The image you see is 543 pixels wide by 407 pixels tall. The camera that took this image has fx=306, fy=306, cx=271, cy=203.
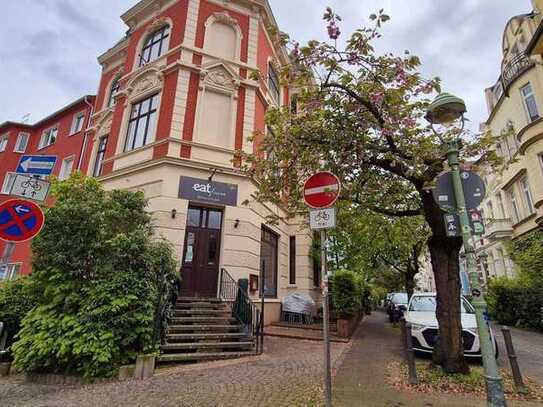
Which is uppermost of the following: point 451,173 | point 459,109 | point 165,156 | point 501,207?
point 501,207

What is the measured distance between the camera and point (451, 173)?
4.41 meters

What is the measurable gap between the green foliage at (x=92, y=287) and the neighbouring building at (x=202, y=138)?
125 inches

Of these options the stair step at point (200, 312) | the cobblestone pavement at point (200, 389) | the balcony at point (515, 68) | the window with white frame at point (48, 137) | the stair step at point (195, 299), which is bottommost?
the cobblestone pavement at point (200, 389)

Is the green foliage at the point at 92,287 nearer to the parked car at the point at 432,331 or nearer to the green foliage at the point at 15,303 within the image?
the green foliage at the point at 15,303

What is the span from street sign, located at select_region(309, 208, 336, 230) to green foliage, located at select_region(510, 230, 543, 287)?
14.9 meters

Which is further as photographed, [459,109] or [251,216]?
[251,216]

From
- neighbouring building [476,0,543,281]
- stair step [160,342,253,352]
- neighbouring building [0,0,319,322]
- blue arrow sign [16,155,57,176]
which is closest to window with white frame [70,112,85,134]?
neighbouring building [0,0,319,322]

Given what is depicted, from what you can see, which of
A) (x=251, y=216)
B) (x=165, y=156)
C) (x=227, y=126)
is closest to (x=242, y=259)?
(x=251, y=216)

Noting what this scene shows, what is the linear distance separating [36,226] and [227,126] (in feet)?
29.5

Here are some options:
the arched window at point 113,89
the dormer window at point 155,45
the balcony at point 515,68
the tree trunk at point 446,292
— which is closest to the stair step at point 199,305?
the tree trunk at point 446,292

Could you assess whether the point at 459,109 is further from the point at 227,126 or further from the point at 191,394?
the point at 227,126

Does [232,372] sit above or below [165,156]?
below

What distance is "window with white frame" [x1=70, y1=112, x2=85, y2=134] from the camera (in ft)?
66.6

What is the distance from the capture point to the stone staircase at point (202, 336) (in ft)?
22.9
